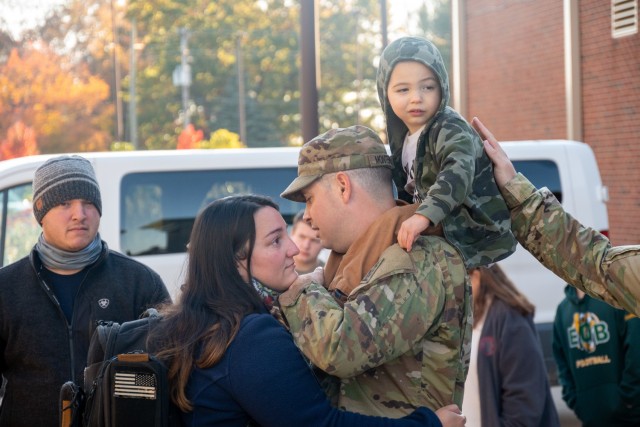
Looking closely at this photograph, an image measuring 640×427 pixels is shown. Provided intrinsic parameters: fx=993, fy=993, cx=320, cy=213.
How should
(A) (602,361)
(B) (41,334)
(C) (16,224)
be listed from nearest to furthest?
(B) (41,334) → (A) (602,361) → (C) (16,224)

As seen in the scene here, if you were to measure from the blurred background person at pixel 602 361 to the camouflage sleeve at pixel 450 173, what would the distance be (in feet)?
8.68

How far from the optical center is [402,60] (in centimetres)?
342

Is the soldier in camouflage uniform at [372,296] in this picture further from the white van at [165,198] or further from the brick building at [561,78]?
the brick building at [561,78]

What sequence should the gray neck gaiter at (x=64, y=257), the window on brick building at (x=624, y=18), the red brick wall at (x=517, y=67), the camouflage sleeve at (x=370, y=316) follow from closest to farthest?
the camouflage sleeve at (x=370, y=316), the gray neck gaiter at (x=64, y=257), the window on brick building at (x=624, y=18), the red brick wall at (x=517, y=67)

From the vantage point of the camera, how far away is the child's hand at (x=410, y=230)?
2863mm

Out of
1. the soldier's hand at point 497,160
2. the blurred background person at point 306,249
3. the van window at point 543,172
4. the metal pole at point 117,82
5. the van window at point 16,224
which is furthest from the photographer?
the metal pole at point 117,82

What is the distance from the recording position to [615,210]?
16.1 m

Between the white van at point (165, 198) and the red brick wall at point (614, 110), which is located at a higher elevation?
the red brick wall at point (614, 110)

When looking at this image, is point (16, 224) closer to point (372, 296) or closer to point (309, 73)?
point (309, 73)

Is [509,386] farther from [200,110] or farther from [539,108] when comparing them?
[200,110]

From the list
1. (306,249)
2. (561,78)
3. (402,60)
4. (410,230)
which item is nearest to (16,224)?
(306,249)

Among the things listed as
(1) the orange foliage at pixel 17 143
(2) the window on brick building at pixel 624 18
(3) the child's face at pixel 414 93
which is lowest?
(3) the child's face at pixel 414 93

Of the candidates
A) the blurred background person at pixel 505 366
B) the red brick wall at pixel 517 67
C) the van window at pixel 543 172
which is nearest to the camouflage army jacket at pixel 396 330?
the blurred background person at pixel 505 366

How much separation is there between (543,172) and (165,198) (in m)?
3.47
